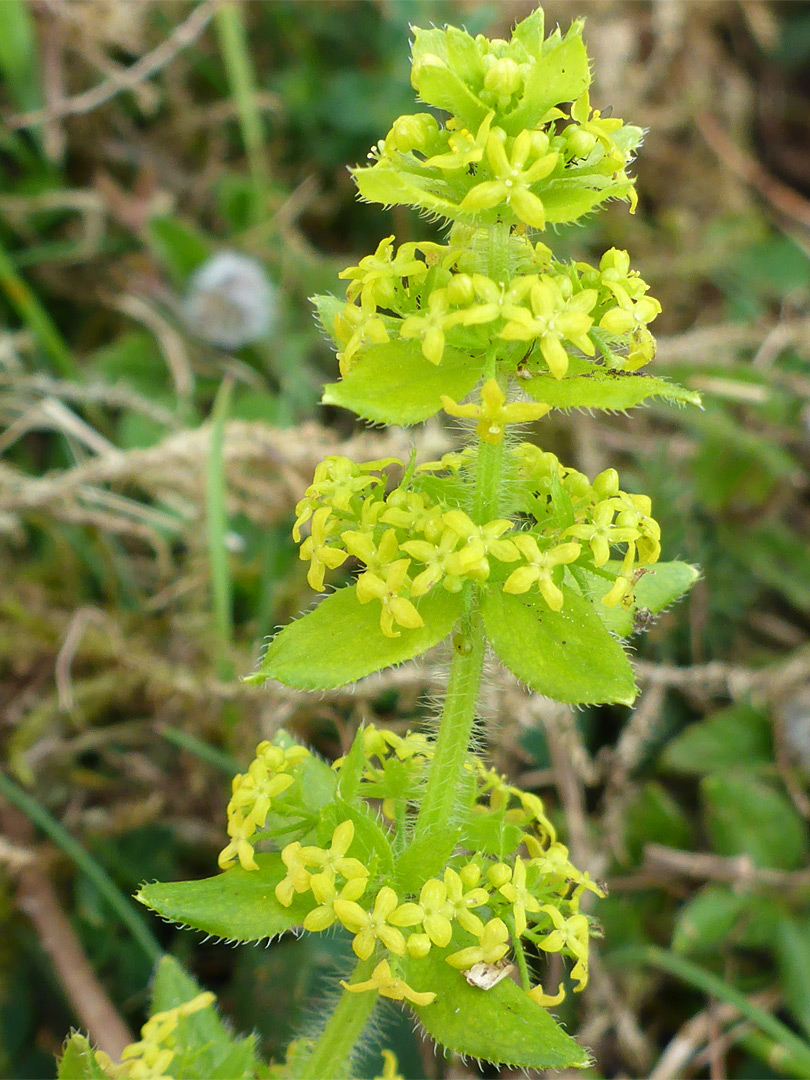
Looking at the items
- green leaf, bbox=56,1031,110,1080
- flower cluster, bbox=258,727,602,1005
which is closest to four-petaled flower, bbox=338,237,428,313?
flower cluster, bbox=258,727,602,1005

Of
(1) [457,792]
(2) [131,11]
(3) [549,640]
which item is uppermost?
(2) [131,11]

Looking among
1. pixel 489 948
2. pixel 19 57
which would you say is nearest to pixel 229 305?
pixel 19 57

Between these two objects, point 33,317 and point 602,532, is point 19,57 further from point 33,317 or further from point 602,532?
point 602,532

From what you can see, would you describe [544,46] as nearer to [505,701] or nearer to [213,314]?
[505,701]

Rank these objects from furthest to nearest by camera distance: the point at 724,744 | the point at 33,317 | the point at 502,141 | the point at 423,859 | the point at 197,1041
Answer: the point at 33,317 → the point at 724,744 → the point at 197,1041 → the point at 423,859 → the point at 502,141

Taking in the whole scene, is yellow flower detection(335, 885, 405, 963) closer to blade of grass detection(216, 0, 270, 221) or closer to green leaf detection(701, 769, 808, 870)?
green leaf detection(701, 769, 808, 870)

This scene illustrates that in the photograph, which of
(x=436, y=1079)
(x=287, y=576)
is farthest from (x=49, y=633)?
(x=436, y=1079)
